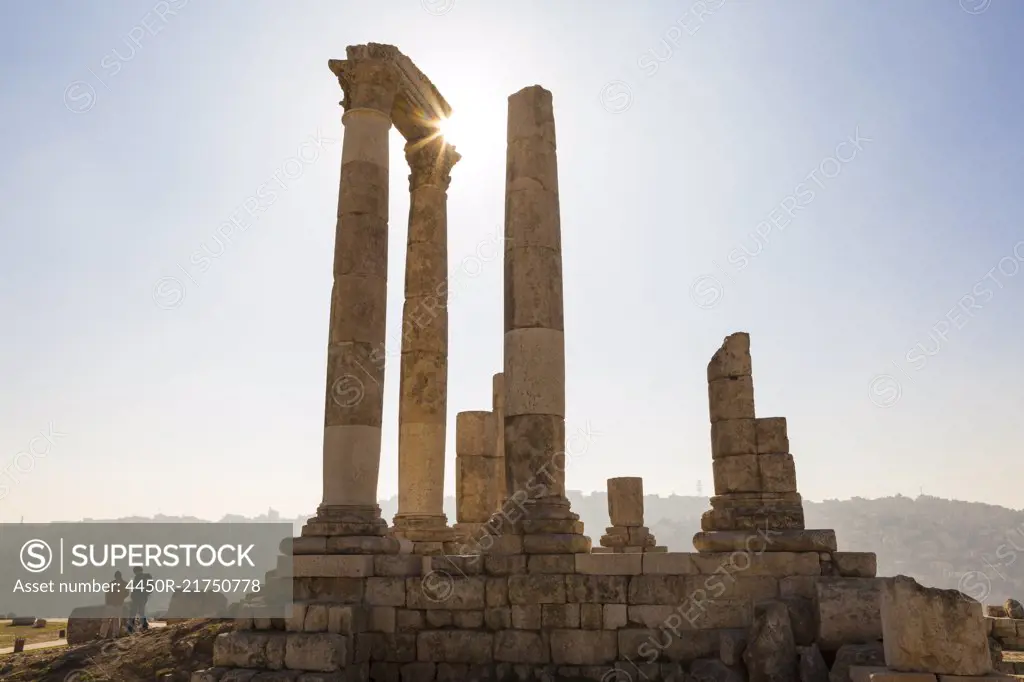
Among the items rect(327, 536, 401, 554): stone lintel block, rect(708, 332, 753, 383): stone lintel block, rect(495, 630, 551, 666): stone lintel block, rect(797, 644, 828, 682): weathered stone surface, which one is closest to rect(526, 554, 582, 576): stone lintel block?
rect(495, 630, 551, 666): stone lintel block

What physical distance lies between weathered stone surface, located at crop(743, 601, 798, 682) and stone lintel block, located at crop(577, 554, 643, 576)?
200 cm

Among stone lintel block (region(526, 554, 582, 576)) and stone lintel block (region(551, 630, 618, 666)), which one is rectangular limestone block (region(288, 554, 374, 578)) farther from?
stone lintel block (region(551, 630, 618, 666))

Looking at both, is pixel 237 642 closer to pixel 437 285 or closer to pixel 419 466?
pixel 419 466

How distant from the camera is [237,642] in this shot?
39.1ft

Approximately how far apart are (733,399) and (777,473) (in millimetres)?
1588

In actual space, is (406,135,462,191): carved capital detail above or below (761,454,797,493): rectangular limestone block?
above

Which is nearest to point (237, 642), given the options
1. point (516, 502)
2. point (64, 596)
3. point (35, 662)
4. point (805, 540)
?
point (516, 502)

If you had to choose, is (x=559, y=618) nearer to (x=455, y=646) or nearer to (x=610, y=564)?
(x=610, y=564)

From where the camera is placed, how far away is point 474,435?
20.7 m

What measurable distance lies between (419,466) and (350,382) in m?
4.21

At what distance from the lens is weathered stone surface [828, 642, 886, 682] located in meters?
9.85

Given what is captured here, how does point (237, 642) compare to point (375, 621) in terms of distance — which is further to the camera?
point (375, 621)

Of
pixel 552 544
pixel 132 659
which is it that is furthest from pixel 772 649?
pixel 132 659

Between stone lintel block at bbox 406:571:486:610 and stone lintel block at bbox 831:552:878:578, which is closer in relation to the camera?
stone lintel block at bbox 831:552:878:578
